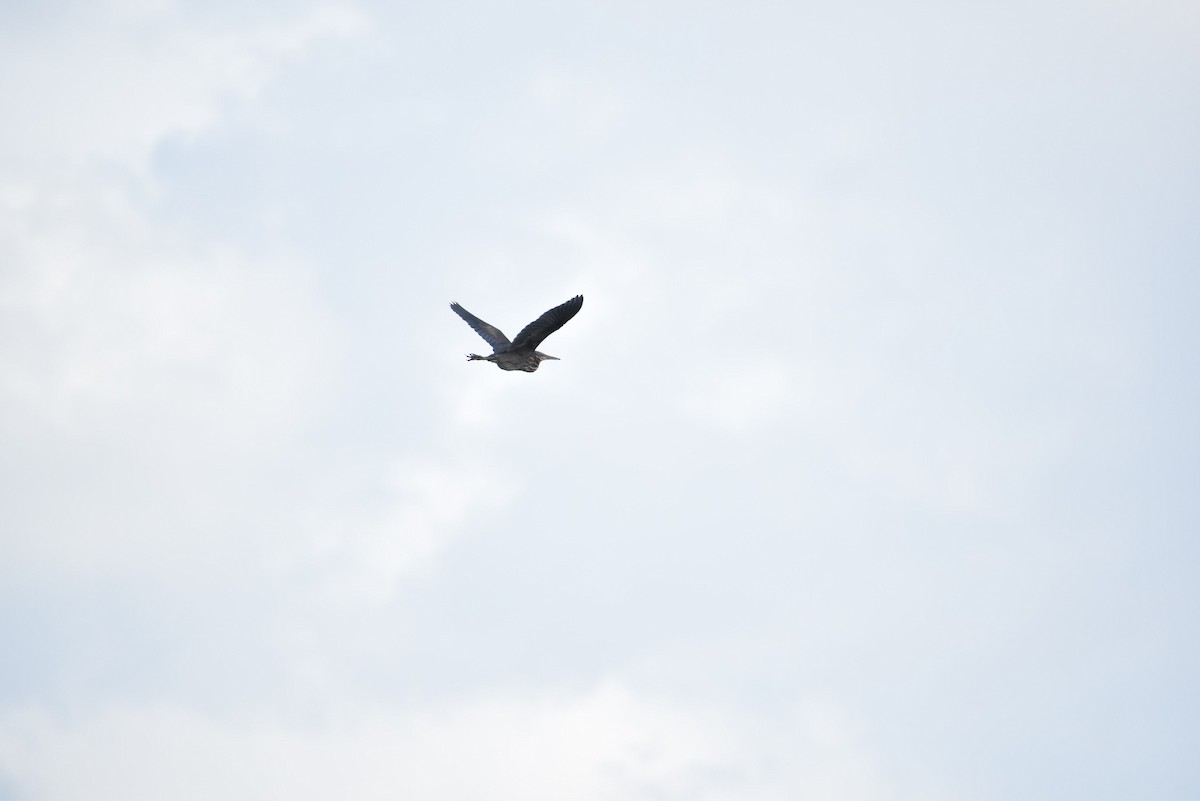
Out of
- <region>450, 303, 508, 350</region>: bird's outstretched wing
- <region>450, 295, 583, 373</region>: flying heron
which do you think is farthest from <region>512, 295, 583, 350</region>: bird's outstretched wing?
<region>450, 303, 508, 350</region>: bird's outstretched wing

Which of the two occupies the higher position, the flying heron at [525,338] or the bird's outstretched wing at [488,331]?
the bird's outstretched wing at [488,331]

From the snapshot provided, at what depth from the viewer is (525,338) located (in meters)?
43.7

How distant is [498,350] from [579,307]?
4603 millimetres

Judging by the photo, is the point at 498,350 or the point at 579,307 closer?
the point at 579,307

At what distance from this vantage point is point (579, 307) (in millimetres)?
42188

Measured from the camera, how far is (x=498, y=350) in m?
45.3

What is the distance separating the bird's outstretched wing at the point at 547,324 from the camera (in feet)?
137

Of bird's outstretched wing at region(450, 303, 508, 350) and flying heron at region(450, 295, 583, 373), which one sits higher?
bird's outstretched wing at region(450, 303, 508, 350)

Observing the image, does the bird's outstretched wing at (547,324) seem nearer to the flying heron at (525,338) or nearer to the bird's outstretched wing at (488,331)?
the flying heron at (525,338)

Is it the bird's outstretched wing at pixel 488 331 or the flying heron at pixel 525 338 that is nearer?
the flying heron at pixel 525 338

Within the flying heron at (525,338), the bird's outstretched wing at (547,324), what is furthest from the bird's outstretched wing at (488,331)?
the bird's outstretched wing at (547,324)

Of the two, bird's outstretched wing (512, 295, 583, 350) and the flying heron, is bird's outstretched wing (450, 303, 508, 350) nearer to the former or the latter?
the flying heron

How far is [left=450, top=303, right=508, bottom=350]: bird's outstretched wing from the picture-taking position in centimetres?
4566

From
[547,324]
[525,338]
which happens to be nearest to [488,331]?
[525,338]
